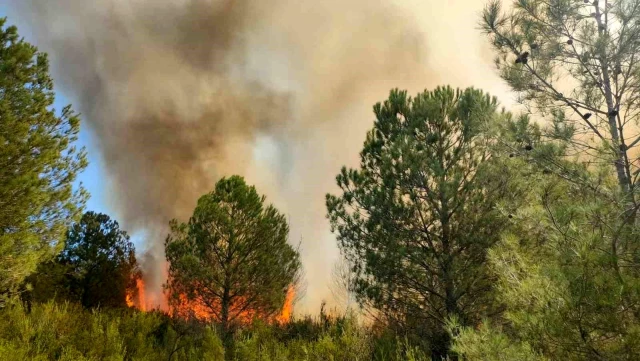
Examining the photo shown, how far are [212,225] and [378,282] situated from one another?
971cm

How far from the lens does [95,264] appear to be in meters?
19.8

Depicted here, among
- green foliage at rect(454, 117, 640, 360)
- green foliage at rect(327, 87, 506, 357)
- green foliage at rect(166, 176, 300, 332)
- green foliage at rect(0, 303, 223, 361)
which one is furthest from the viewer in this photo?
green foliage at rect(166, 176, 300, 332)

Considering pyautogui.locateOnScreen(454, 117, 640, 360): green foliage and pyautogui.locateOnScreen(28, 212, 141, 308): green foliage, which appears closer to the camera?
pyautogui.locateOnScreen(454, 117, 640, 360): green foliage

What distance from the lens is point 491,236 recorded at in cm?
948

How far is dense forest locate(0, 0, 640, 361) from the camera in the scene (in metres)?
4.20

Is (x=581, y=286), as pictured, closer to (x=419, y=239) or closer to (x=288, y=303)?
(x=419, y=239)

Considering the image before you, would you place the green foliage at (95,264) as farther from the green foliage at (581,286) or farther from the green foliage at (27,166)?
the green foliage at (581,286)

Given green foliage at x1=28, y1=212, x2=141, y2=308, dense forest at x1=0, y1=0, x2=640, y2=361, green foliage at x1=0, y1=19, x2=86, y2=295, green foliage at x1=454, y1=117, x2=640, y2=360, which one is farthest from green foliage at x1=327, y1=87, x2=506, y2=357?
green foliage at x1=28, y1=212, x2=141, y2=308

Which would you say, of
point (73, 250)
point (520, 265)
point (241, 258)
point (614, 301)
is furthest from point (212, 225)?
point (614, 301)

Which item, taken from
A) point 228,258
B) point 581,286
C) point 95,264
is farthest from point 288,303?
point 581,286

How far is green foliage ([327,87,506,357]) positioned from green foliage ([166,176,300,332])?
310 inches

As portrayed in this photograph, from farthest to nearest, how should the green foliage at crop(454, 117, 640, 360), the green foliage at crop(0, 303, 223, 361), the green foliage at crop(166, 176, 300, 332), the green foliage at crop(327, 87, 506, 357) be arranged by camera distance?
the green foliage at crop(166, 176, 300, 332)
the green foliage at crop(327, 87, 506, 357)
the green foliage at crop(0, 303, 223, 361)
the green foliage at crop(454, 117, 640, 360)

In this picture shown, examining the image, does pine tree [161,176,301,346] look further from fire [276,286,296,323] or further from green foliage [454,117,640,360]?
green foliage [454,117,640,360]

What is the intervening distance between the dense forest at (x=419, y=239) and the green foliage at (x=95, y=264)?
0.08 metres
